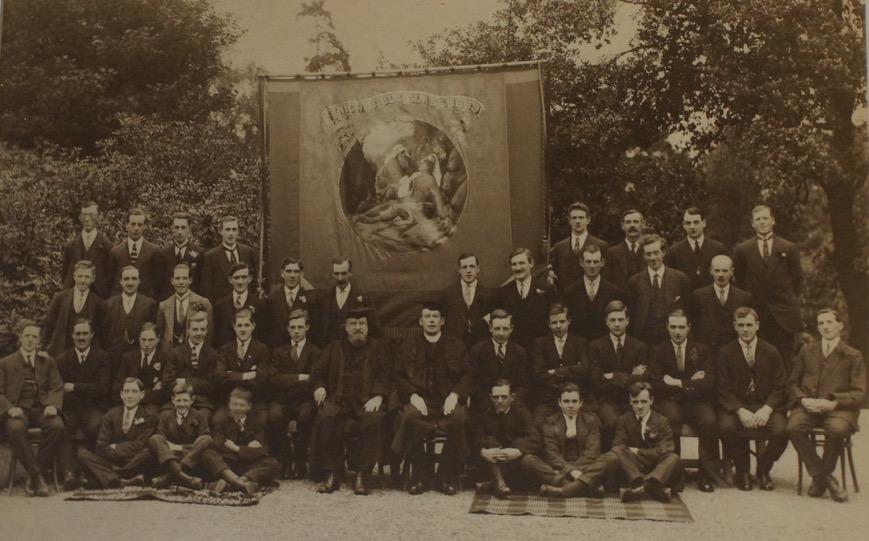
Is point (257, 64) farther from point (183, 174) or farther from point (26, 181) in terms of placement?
point (26, 181)

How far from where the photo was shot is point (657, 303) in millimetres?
3807

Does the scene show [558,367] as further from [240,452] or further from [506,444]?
[240,452]

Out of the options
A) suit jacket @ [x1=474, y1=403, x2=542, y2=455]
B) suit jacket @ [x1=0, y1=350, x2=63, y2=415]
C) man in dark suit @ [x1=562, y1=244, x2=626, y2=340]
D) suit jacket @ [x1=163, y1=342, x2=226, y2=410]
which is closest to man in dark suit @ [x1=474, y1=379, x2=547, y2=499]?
suit jacket @ [x1=474, y1=403, x2=542, y2=455]

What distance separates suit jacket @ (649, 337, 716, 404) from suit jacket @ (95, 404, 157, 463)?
2.49 m

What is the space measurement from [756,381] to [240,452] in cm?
248

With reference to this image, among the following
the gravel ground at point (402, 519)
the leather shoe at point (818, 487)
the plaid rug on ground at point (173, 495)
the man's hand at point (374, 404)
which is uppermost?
the man's hand at point (374, 404)

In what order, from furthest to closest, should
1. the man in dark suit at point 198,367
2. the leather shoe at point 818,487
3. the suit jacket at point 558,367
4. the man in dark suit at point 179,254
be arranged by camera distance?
the man in dark suit at point 179,254 < the man in dark suit at point 198,367 < the suit jacket at point 558,367 < the leather shoe at point 818,487

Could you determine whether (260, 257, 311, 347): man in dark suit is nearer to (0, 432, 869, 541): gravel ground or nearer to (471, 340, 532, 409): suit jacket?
(0, 432, 869, 541): gravel ground

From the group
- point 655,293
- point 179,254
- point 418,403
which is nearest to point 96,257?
point 179,254

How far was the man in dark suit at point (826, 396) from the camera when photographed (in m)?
3.45

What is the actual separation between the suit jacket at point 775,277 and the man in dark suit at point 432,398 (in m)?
1.41

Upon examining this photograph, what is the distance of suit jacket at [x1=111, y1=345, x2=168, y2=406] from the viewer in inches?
157

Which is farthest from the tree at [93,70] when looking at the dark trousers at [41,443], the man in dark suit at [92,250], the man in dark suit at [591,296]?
the man in dark suit at [591,296]

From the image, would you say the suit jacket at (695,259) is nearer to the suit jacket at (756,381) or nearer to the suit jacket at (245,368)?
the suit jacket at (756,381)
